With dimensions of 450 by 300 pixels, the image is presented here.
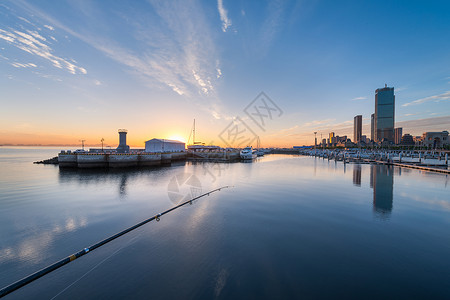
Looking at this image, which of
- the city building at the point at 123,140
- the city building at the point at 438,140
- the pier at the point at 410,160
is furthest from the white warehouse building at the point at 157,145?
the city building at the point at 438,140

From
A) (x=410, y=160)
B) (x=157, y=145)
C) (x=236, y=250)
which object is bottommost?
(x=236, y=250)

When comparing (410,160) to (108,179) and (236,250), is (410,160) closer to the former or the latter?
(236,250)

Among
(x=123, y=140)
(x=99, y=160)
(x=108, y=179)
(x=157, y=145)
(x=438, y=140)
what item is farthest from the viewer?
(x=438, y=140)

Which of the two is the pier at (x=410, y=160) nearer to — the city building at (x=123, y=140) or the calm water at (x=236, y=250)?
the calm water at (x=236, y=250)

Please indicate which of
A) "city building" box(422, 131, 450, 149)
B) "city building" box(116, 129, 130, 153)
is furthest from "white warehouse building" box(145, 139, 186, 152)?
"city building" box(422, 131, 450, 149)

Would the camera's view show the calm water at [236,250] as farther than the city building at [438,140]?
No

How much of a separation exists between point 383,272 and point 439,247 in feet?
→ 14.6

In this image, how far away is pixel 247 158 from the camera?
248 feet

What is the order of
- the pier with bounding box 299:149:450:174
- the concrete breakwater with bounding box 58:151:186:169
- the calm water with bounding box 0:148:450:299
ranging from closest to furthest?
the calm water with bounding box 0:148:450:299 < the pier with bounding box 299:149:450:174 < the concrete breakwater with bounding box 58:151:186:169

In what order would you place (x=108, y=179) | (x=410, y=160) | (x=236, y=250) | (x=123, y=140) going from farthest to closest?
(x=123, y=140)
(x=410, y=160)
(x=108, y=179)
(x=236, y=250)

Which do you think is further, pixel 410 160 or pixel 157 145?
pixel 157 145

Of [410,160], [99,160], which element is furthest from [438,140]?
[99,160]

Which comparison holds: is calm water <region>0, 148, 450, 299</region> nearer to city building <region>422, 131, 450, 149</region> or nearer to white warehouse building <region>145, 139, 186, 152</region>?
white warehouse building <region>145, 139, 186, 152</region>

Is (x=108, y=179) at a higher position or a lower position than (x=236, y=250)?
lower
